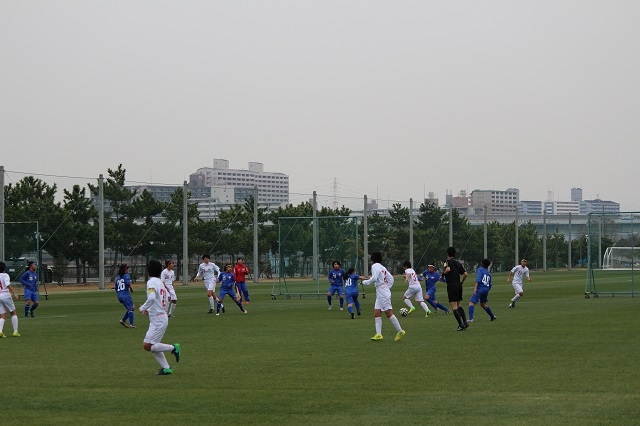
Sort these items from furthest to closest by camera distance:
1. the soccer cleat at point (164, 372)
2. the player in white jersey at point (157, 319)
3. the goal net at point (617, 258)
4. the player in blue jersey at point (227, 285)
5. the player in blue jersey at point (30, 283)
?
the goal net at point (617, 258), the player in blue jersey at point (227, 285), the player in blue jersey at point (30, 283), the player in white jersey at point (157, 319), the soccer cleat at point (164, 372)

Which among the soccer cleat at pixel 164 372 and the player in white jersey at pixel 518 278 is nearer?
the soccer cleat at pixel 164 372

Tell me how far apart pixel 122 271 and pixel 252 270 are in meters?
51.0

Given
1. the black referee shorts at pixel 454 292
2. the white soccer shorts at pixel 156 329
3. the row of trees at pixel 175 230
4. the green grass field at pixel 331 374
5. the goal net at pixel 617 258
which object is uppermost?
the row of trees at pixel 175 230

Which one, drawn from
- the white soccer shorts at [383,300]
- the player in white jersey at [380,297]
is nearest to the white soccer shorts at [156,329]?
the player in white jersey at [380,297]

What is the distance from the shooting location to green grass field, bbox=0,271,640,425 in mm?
12414

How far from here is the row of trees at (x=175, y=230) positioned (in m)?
67.2

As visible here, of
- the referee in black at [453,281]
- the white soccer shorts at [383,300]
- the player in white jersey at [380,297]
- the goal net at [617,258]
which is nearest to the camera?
the player in white jersey at [380,297]

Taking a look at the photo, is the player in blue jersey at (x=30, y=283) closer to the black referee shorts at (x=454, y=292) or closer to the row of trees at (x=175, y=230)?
the black referee shorts at (x=454, y=292)

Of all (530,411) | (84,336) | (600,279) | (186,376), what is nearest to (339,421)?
(530,411)

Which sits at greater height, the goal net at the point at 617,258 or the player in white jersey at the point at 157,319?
the goal net at the point at 617,258

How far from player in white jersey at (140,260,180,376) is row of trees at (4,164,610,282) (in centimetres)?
3454

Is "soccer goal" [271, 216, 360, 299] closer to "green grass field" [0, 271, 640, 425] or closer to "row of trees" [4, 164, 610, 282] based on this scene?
"row of trees" [4, 164, 610, 282]

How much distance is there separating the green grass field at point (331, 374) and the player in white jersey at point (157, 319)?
380 mm

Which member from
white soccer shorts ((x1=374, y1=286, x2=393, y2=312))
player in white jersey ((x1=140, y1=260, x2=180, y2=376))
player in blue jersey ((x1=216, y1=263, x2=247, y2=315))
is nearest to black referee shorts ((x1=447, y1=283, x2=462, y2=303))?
white soccer shorts ((x1=374, y1=286, x2=393, y2=312))
